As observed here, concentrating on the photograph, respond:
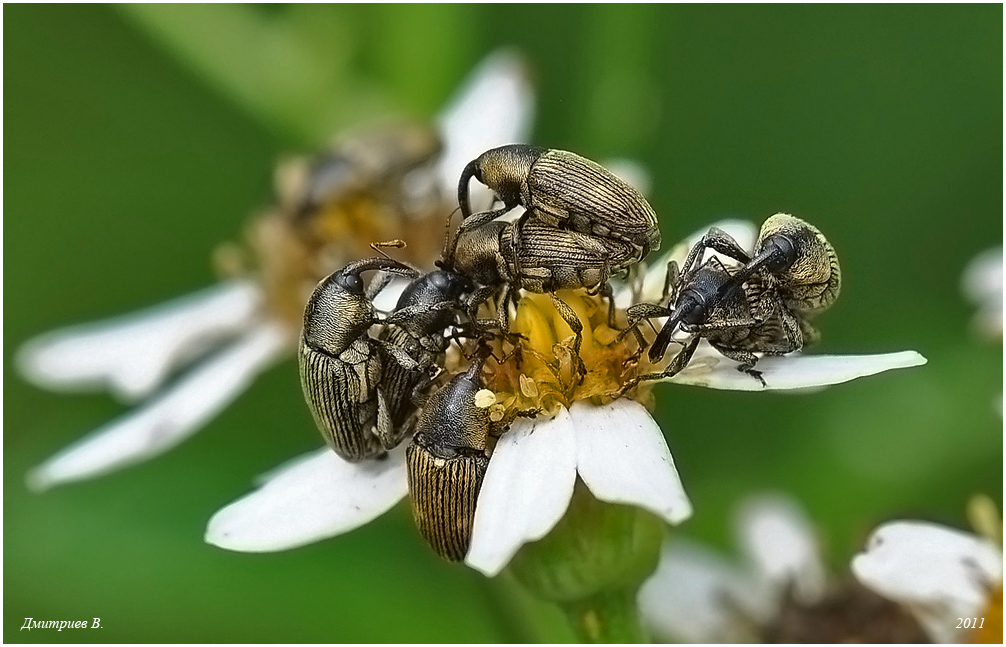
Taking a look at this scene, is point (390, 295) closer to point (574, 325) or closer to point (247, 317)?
point (574, 325)

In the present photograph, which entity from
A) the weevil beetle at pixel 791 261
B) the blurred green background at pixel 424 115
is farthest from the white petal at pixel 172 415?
the weevil beetle at pixel 791 261

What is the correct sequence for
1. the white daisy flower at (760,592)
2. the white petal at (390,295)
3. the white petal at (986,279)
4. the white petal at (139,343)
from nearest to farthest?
the white petal at (390,295) → the white daisy flower at (760,592) → the white petal at (986,279) → the white petal at (139,343)

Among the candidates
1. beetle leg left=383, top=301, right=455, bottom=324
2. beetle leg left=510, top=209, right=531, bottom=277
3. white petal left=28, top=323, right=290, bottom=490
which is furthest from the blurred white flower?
white petal left=28, top=323, right=290, bottom=490

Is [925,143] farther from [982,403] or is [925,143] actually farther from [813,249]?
[813,249]

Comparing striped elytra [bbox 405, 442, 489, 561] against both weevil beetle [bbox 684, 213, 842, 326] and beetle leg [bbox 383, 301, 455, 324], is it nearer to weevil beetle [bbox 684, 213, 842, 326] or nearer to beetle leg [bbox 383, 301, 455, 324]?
beetle leg [bbox 383, 301, 455, 324]

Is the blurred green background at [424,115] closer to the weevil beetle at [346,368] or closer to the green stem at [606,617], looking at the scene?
the green stem at [606,617]

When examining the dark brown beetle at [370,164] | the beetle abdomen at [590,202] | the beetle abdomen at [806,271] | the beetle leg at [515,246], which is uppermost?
the dark brown beetle at [370,164]

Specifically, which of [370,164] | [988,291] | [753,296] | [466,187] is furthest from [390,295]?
[988,291]

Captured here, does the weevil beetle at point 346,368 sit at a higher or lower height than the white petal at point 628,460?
higher
